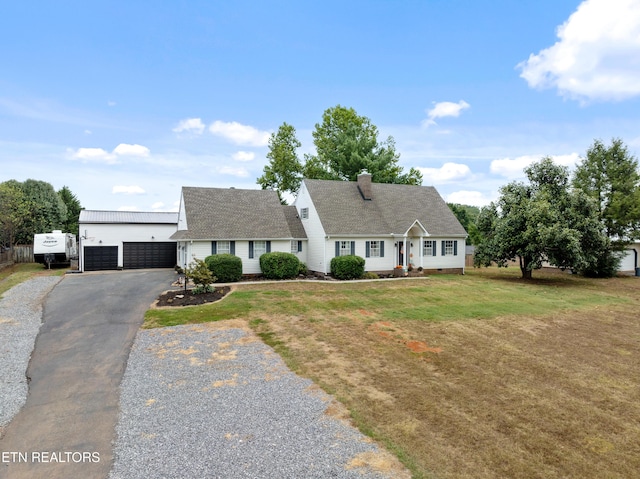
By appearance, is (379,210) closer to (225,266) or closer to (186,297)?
(225,266)

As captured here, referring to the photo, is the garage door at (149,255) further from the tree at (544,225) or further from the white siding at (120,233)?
the tree at (544,225)

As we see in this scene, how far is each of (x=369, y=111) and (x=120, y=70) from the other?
2971 centimetres

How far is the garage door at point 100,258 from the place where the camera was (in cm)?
2692

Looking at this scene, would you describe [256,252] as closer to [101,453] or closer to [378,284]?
[378,284]

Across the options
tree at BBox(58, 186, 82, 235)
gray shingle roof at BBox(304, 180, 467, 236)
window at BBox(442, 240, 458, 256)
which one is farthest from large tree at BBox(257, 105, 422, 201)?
tree at BBox(58, 186, 82, 235)

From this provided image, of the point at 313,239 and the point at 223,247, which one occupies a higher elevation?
the point at 313,239

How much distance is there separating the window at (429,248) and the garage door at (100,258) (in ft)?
77.3

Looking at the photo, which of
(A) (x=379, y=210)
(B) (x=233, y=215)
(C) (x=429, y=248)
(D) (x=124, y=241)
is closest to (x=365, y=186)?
(A) (x=379, y=210)

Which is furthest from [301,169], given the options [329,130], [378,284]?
[378,284]

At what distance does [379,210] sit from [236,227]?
1081 cm

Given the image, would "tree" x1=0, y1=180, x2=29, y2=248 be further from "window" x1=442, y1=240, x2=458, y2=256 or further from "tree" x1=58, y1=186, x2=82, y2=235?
"window" x1=442, y1=240, x2=458, y2=256

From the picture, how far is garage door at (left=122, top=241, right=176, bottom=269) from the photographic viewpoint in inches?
1110

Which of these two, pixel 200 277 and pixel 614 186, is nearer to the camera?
pixel 200 277

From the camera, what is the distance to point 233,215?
81.9 ft
